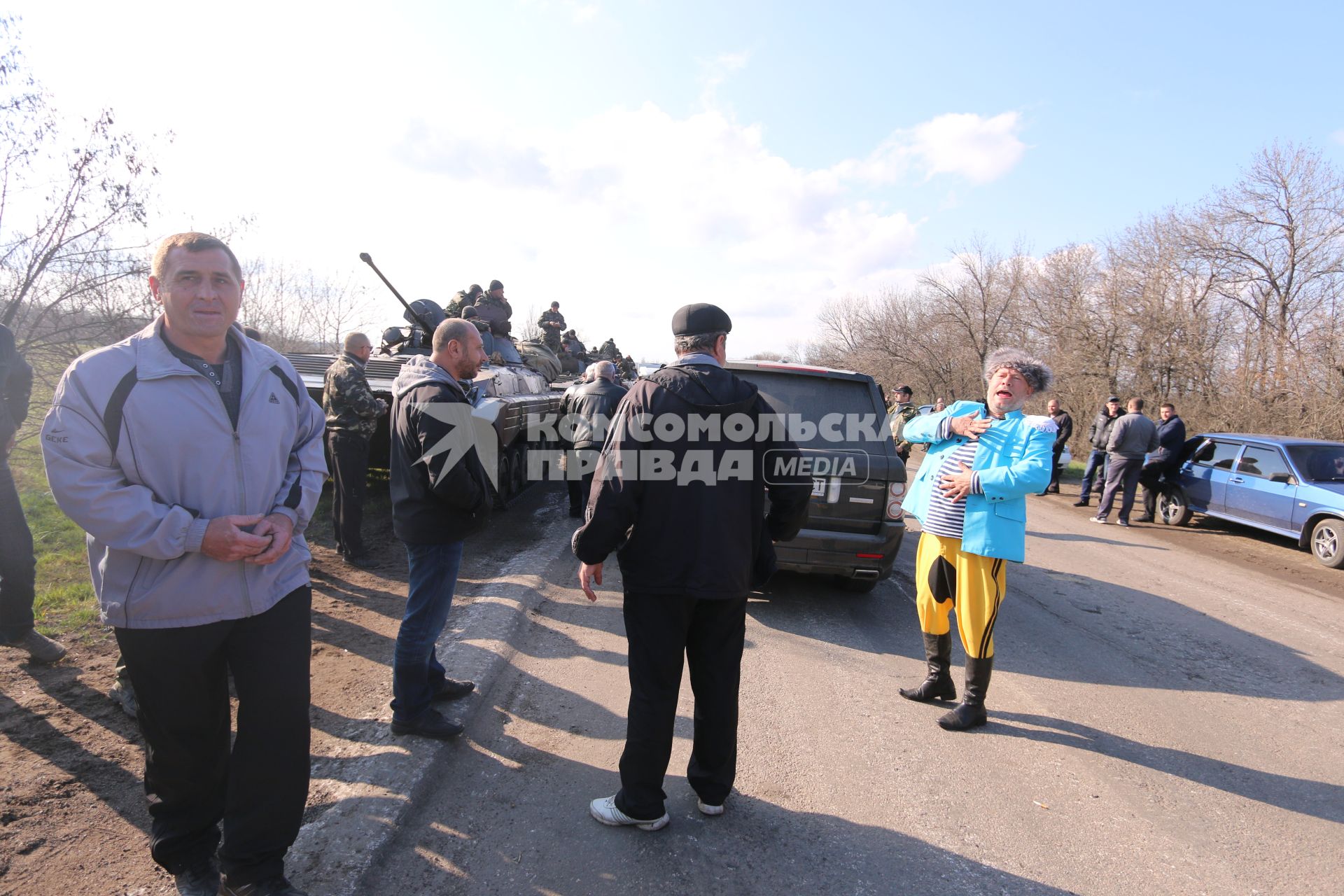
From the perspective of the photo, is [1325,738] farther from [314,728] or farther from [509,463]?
[509,463]

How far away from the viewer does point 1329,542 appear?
26.1 feet

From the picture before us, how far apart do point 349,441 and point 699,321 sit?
408 centimetres

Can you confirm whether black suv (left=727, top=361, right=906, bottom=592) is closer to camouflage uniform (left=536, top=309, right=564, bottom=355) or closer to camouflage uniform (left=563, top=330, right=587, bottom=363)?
camouflage uniform (left=536, top=309, right=564, bottom=355)

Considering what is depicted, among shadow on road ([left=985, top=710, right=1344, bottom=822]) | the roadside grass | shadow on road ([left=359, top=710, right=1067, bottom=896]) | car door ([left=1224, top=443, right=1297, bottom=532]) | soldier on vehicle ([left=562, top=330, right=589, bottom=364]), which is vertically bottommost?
shadow on road ([left=359, top=710, right=1067, bottom=896])

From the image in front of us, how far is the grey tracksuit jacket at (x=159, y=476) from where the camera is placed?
5.69 ft

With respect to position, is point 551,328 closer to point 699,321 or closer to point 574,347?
point 574,347

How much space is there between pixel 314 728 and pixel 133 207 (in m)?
5.87

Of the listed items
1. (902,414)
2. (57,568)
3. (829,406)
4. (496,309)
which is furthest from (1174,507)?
(57,568)

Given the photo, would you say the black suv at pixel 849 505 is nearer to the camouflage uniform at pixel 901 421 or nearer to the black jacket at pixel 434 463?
the black jacket at pixel 434 463

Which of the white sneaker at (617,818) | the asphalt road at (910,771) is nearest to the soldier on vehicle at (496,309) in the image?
the asphalt road at (910,771)

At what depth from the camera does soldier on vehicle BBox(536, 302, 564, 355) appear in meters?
14.3

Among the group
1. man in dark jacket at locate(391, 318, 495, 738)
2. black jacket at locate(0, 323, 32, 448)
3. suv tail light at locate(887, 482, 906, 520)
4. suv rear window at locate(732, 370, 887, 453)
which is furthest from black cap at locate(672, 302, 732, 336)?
black jacket at locate(0, 323, 32, 448)

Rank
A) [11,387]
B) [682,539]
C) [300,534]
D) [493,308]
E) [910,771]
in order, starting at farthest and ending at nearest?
[493,308], [11,387], [910,771], [682,539], [300,534]

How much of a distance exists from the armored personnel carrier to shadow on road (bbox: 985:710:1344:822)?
4.55 meters
